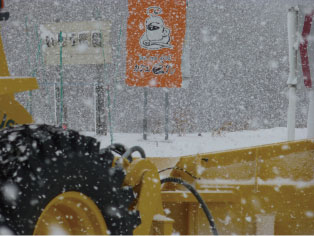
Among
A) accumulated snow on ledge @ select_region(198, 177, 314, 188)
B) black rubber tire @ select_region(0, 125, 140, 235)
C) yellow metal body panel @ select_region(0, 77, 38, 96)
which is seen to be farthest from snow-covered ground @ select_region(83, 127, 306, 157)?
black rubber tire @ select_region(0, 125, 140, 235)

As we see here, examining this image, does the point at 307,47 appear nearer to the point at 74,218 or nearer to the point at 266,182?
the point at 266,182

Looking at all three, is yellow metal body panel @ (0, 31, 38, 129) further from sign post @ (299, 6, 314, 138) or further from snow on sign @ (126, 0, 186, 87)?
snow on sign @ (126, 0, 186, 87)

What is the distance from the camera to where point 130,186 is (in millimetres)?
1400

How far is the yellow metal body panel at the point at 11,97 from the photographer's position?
1406mm

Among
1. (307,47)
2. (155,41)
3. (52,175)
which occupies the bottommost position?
(52,175)

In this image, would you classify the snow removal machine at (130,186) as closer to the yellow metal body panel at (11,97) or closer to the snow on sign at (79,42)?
the yellow metal body panel at (11,97)

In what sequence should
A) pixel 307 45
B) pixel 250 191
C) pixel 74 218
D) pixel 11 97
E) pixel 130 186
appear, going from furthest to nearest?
pixel 307 45
pixel 250 191
pixel 11 97
pixel 130 186
pixel 74 218

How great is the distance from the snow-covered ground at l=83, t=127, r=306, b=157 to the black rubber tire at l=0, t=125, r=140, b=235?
5.12 metres

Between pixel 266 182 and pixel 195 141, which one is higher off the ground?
pixel 266 182

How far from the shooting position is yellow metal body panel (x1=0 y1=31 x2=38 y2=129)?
1406mm

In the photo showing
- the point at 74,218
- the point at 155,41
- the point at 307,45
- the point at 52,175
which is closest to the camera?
the point at 52,175

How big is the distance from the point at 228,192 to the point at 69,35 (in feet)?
19.5

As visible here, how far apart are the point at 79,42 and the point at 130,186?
621 cm

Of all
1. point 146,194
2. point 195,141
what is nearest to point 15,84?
point 146,194
